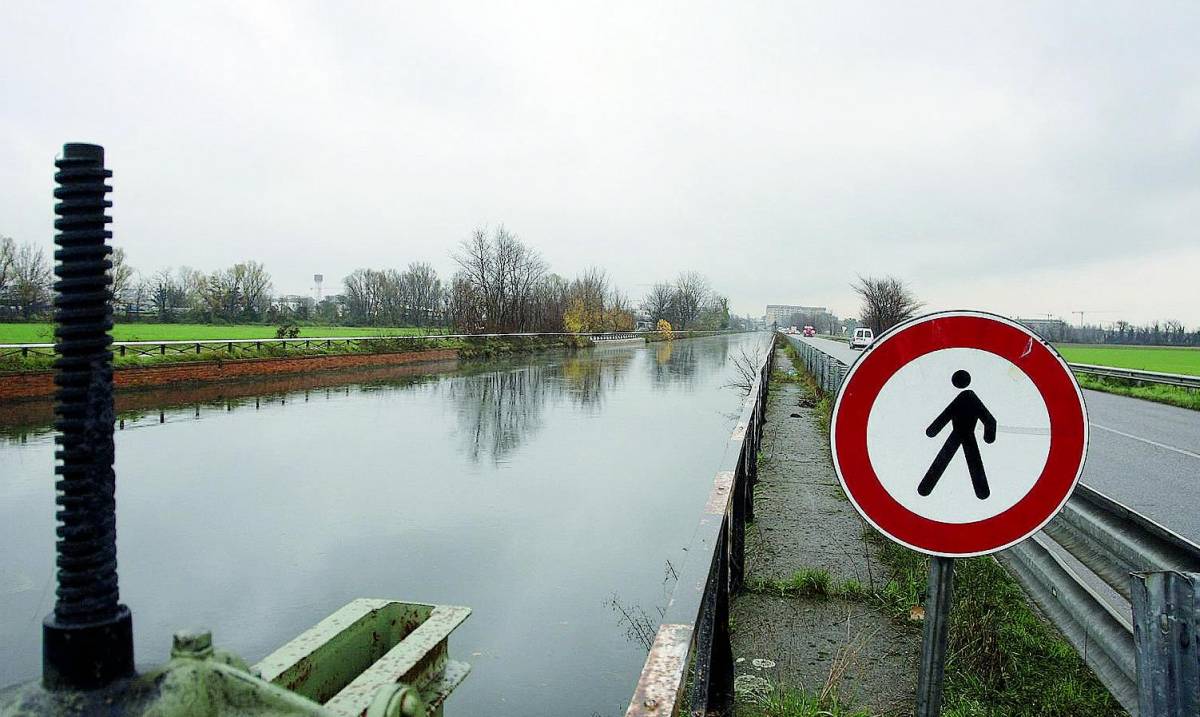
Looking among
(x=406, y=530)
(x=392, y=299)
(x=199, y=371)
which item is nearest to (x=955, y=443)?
(x=406, y=530)

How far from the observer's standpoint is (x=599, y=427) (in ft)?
→ 53.7

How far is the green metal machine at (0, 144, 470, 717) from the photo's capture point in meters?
1.03

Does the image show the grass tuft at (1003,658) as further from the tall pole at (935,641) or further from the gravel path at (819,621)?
the tall pole at (935,641)

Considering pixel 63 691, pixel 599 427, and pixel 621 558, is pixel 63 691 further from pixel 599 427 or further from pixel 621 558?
pixel 599 427

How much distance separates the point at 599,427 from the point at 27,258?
51814mm

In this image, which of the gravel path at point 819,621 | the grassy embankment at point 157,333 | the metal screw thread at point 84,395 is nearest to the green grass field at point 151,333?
the grassy embankment at point 157,333

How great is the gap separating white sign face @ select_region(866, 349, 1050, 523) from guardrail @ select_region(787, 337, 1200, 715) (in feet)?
1.93

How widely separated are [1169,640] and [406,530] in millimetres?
7121

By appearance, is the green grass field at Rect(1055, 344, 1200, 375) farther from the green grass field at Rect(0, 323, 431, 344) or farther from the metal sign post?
the green grass field at Rect(0, 323, 431, 344)

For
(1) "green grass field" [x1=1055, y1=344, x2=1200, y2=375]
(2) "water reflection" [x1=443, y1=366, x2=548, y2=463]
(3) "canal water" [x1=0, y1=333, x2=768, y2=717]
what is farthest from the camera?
(1) "green grass field" [x1=1055, y1=344, x2=1200, y2=375]

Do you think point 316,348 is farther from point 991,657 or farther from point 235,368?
point 991,657

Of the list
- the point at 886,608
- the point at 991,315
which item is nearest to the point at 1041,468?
the point at 991,315

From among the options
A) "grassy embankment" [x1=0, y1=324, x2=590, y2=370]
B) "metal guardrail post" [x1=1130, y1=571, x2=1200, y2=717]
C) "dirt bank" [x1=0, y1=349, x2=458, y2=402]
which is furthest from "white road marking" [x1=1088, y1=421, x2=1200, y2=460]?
"dirt bank" [x1=0, y1=349, x2=458, y2=402]

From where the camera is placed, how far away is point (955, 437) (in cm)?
245
